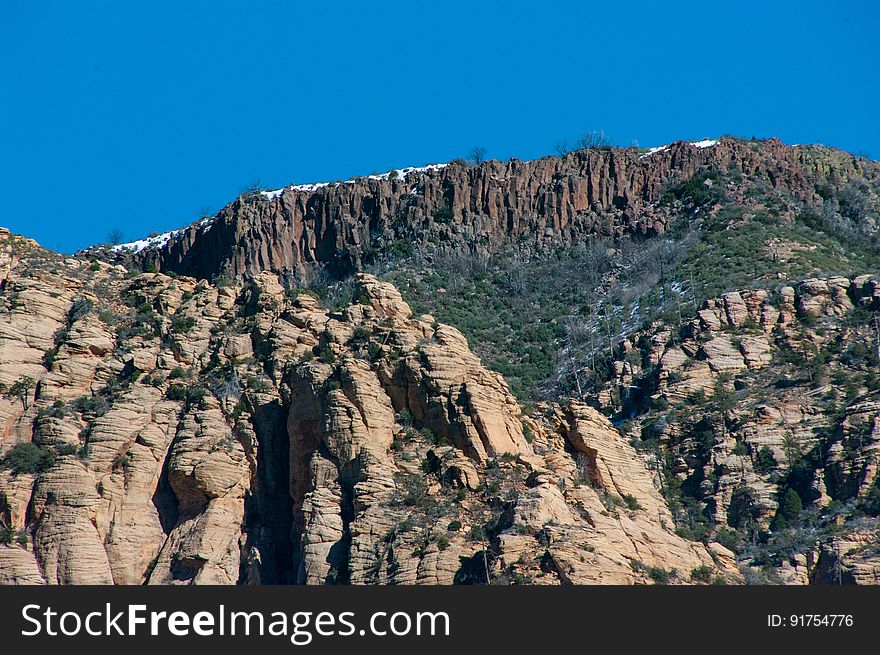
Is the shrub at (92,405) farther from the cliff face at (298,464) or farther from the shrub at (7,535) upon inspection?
the shrub at (7,535)

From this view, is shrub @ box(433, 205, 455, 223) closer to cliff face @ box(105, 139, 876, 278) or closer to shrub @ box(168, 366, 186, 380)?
cliff face @ box(105, 139, 876, 278)

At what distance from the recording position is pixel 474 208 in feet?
481

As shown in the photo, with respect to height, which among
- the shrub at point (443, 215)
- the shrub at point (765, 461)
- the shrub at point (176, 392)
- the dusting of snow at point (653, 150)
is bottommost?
the shrub at point (765, 461)

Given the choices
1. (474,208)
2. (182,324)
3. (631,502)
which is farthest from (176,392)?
(474,208)

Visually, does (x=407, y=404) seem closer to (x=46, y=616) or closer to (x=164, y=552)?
(x=164, y=552)

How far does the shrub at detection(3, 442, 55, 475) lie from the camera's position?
76.4m

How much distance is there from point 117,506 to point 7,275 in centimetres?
2279

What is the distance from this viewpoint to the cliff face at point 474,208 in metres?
143

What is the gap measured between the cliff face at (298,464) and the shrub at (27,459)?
4.5 inches

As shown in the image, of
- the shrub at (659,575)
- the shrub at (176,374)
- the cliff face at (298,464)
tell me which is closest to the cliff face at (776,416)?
the cliff face at (298,464)

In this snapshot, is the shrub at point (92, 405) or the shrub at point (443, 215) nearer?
the shrub at point (92, 405)

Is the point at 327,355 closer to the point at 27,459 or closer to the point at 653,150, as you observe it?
the point at 27,459

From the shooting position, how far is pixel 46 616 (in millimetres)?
52656

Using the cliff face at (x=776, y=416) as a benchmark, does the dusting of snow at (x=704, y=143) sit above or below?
above
